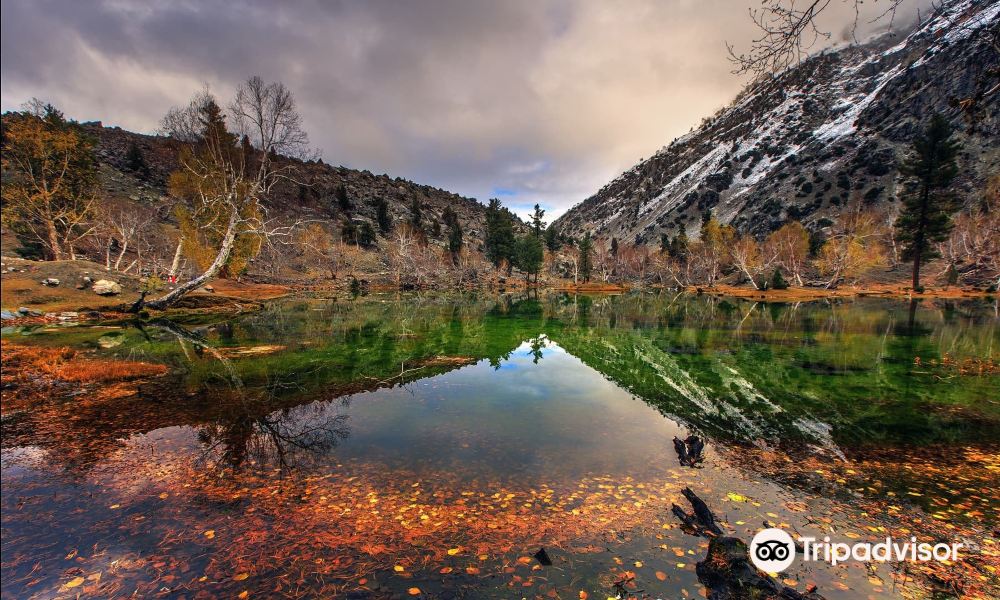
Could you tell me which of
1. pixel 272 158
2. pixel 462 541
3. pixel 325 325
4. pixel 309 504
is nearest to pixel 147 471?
pixel 309 504

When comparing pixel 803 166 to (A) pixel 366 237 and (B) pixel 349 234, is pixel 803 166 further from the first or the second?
(B) pixel 349 234

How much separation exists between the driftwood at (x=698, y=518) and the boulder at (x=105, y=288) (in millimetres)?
37857

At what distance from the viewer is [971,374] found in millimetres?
15258

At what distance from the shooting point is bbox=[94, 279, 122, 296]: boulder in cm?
2748

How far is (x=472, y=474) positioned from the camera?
25.6 ft

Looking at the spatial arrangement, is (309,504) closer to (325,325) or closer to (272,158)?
(325,325)

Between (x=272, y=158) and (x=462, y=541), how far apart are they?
32973 millimetres

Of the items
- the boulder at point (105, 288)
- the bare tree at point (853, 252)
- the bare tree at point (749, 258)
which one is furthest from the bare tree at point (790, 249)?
the boulder at point (105, 288)

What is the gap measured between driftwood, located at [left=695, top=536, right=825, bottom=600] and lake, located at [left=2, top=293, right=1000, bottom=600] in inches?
9.9

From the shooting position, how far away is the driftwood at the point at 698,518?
596 cm

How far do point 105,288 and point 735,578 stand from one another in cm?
3887

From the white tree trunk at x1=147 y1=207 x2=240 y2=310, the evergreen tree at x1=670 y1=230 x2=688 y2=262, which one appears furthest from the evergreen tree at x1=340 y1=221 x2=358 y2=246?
the evergreen tree at x1=670 y1=230 x2=688 y2=262

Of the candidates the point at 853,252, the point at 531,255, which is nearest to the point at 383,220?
the point at 531,255

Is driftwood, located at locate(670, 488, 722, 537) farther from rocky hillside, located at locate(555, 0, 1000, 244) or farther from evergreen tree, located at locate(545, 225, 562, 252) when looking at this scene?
evergreen tree, located at locate(545, 225, 562, 252)
